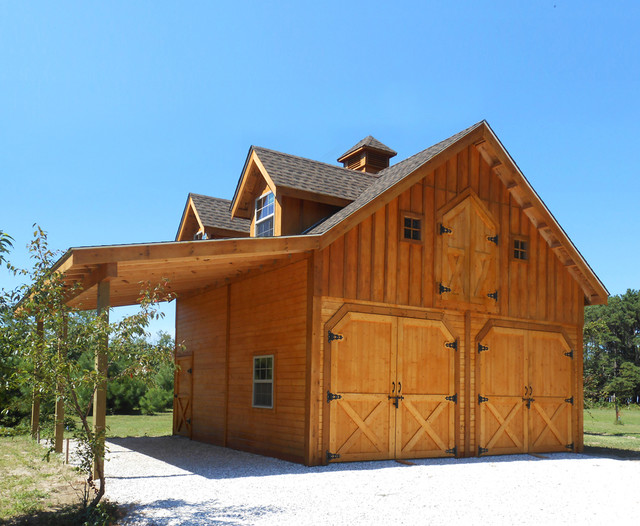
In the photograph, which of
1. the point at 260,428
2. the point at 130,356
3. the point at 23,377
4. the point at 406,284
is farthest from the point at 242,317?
the point at 23,377

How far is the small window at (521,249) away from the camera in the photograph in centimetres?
1400

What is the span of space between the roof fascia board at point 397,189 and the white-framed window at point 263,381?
109 inches

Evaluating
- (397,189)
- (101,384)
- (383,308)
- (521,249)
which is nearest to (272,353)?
(383,308)

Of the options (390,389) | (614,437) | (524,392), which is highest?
(390,389)

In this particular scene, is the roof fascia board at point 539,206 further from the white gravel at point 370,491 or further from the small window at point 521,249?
the white gravel at point 370,491

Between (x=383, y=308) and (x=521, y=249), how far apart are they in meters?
4.24


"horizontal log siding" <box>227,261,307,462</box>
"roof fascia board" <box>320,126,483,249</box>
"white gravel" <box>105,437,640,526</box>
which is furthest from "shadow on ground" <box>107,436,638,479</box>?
"roof fascia board" <box>320,126,483,249</box>

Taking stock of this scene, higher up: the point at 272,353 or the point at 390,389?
the point at 272,353

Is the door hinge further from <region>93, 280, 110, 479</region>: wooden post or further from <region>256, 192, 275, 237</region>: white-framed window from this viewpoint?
<region>256, 192, 275, 237</region>: white-framed window

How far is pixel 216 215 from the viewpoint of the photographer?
17.1 metres

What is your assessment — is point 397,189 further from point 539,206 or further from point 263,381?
point 263,381

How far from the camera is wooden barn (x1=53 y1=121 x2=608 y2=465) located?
10898mm

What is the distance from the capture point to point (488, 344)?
13102 mm

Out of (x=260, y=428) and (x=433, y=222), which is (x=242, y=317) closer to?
(x=260, y=428)
